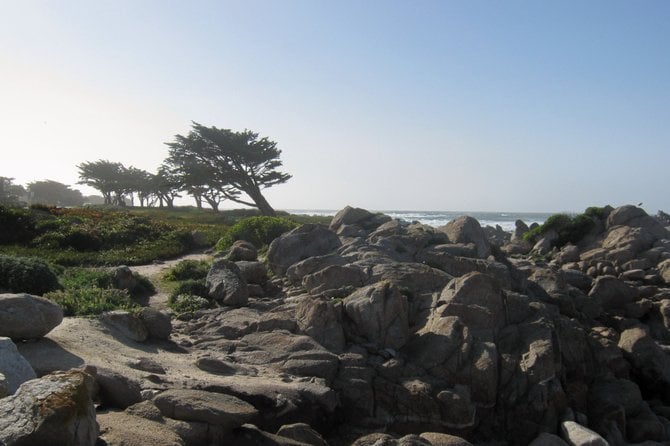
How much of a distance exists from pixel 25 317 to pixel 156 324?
3248mm

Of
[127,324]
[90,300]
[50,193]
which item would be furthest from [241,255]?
[50,193]

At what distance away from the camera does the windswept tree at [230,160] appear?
4753 centimetres

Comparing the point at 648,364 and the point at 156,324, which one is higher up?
the point at 156,324

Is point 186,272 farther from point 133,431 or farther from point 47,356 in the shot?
point 133,431

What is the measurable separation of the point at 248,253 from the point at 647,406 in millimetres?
12650

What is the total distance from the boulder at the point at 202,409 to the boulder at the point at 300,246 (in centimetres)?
947

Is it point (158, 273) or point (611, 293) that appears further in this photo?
point (158, 273)

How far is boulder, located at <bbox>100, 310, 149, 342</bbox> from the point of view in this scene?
11.9 m

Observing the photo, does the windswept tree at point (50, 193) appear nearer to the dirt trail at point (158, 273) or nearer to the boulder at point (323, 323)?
the dirt trail at point (158, 273)

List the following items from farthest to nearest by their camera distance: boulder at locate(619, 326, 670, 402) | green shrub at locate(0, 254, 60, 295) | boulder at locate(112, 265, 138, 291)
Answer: boulder at locate(112, 265, 138, 291) < boulder at locate(619, 326, 670, 402) < green shrub at locate(0, 254, 60, 295)

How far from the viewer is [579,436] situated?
34.1 ft

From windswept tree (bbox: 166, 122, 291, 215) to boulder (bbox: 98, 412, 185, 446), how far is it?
40.2 meters

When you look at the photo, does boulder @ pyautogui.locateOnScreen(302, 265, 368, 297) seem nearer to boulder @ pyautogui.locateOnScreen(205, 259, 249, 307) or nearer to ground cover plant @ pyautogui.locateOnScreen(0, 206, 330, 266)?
boulder @ pyautogui.locateOnScreen(205, 259, 249, 307)

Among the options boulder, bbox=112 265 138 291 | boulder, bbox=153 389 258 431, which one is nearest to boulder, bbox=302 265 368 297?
boulder, bbox=112 265 138 291
